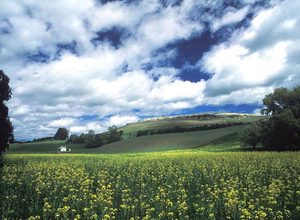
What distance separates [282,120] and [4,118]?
4226 cm

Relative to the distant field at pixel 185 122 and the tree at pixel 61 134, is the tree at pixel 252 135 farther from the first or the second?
the tree at pixel 61 134

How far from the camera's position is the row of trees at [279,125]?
196 feet

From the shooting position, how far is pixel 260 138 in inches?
2547

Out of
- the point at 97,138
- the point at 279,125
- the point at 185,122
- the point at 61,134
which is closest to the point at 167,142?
the point at 279,125

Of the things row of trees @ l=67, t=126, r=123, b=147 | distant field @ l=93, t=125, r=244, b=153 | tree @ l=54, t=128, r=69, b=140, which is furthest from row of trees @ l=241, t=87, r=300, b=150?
tree @ l=54, t=128, r=69, b=140

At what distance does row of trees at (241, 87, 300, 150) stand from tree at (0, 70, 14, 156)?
136ft

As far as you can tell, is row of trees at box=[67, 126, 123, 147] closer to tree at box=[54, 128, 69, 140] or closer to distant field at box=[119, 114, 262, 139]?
distant field at box=[119, 114, 262, 139]

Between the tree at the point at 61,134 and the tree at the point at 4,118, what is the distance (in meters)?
134

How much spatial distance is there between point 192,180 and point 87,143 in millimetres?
103724

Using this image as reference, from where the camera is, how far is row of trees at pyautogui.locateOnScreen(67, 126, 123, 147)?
123 metres

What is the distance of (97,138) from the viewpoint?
124 metres

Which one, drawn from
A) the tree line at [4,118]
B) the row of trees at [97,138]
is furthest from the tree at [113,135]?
the tree line at [4,118]

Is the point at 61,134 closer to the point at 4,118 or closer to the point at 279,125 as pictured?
the point at 279,125

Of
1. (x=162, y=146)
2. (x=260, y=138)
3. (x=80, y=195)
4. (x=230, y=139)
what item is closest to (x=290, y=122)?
(x=260, y=138)
